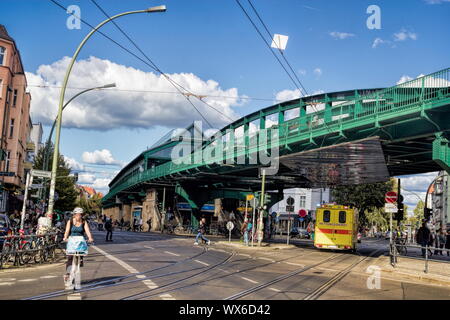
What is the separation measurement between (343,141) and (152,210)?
4185cm

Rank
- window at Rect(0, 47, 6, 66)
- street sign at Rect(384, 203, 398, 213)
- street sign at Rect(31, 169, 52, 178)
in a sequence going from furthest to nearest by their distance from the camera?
1. window at Rect(0, 47, 6, 66)
2. street sign at Rect(384, 203, 398, 213)
3. street sign at Rect(31, 169, 52, 178)

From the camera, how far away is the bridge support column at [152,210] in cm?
6356

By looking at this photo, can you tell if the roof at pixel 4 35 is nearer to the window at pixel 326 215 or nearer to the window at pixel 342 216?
the window at pixel 326 215

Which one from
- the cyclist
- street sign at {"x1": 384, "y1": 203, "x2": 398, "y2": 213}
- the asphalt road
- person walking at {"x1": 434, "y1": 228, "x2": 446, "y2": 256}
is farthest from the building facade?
person walking at {"x1": 434, "y1": 228, "x2": 446, "y2": 256}

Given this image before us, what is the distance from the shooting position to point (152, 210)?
2586 inches

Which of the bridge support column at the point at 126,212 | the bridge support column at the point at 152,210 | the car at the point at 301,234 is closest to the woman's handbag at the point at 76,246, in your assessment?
the bridge support column at the point at 152,210

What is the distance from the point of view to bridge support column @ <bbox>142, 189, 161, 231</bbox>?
63.6 m

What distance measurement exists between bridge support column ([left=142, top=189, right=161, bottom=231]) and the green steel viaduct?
512 inches

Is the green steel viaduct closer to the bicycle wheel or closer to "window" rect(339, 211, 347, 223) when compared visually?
"window" rect(339, 211, 347, 223)

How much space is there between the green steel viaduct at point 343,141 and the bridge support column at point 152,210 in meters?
13.0

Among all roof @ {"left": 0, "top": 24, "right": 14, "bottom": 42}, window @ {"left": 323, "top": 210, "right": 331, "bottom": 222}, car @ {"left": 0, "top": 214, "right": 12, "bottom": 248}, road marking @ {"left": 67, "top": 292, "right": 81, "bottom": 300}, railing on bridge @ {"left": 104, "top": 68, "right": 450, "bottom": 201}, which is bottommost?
road marking @ {"left": 67, "top": 292, "right": 81, "bottom": 300}

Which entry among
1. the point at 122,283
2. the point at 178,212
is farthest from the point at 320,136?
the point at 178,212

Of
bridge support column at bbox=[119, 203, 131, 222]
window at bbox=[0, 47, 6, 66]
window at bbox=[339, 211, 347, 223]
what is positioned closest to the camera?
window at bbox=[339, 211, 347, 223]
